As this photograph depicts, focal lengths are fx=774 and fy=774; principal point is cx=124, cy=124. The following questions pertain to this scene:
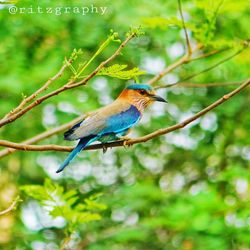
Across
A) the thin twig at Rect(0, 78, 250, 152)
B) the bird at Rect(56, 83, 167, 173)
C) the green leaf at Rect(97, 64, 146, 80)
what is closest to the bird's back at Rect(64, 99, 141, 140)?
the bird at Rect(56, 83, 167, 173)

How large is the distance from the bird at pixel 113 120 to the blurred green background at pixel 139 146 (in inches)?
36.2

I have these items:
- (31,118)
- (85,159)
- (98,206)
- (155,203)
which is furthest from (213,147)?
(98,206)

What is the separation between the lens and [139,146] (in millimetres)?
8539

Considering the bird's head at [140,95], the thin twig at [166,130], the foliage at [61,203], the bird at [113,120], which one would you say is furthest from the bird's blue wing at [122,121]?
the thin twig at [166,130]

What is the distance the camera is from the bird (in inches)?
144

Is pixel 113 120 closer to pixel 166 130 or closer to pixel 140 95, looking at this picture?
pixel 140 95

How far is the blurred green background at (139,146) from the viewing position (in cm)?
623

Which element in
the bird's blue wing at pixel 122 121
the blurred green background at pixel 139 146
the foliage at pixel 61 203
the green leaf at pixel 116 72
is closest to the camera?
the green leaf at pixel 116 72

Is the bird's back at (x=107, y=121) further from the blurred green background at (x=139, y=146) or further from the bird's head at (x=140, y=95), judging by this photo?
the blurred green background at (x=139, y=146)

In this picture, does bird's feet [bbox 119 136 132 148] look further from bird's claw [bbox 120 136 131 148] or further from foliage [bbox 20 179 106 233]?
foliage [bbox 20 179 106 233]

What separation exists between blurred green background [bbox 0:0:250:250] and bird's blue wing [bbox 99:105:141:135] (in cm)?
114

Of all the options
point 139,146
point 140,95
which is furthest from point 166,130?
point 139,146

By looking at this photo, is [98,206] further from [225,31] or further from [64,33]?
[225,31]

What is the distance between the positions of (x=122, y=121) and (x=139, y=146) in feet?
14.9
